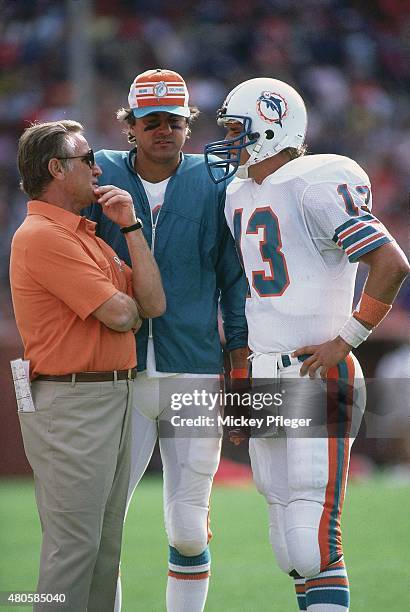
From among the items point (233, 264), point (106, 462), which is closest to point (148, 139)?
point (233, 264)

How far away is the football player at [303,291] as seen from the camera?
9.76 ft

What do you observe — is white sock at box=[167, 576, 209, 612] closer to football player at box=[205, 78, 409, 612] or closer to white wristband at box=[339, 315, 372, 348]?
football player at box=[205, 78, 409, 612]

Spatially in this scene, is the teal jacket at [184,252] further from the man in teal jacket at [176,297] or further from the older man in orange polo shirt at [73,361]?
the older man in orange polo shirt at [73,361]

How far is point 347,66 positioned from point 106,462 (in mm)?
7543

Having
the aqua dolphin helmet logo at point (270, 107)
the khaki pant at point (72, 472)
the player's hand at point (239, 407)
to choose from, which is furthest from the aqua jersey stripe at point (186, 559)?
the aqua dolphin helmet logo at point (270, 107)

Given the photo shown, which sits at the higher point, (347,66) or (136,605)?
(347,66)

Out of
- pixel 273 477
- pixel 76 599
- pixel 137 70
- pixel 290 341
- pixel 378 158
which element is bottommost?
pixel 76 599

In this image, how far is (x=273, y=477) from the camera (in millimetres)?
3129

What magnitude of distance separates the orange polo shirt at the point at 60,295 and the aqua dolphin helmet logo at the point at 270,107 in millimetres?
657

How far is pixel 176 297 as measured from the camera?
11.4 ft

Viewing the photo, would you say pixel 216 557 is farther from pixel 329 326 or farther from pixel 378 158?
pixel 378 158

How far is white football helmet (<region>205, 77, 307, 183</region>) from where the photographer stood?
3.19 metres

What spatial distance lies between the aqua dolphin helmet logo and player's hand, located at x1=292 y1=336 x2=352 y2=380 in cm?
69

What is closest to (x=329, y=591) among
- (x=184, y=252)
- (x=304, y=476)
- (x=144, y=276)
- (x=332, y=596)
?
(x=332, y=596)
